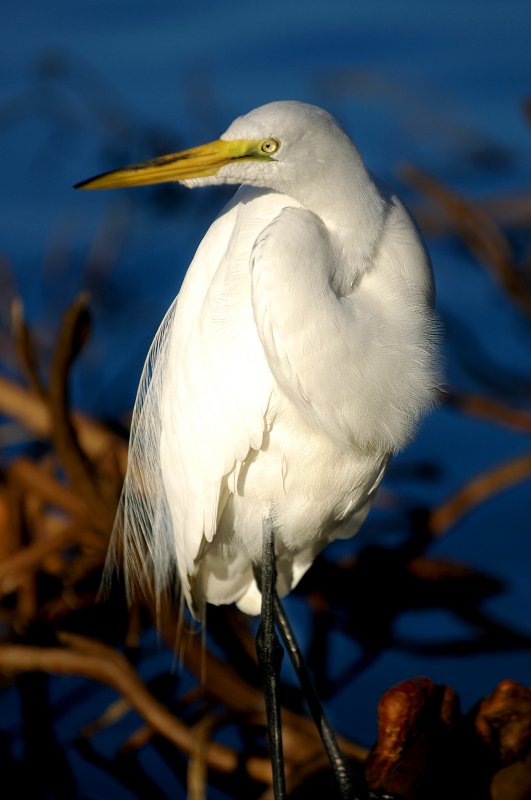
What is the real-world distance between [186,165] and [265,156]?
4.6 inches

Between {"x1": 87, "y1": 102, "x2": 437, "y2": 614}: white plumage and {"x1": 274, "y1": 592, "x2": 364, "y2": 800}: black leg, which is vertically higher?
{"x1": 87, "y1": 102, "x2": 437, "y2": 614}: white plumage

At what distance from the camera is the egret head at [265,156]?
166cm

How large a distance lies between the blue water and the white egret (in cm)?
101

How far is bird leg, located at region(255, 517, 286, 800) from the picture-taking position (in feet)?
6.95

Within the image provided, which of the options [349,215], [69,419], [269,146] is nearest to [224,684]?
[69,419]

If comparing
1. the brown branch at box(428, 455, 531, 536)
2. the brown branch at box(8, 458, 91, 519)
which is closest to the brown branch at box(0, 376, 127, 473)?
the brown branch at box(8, 458, 91, 519)

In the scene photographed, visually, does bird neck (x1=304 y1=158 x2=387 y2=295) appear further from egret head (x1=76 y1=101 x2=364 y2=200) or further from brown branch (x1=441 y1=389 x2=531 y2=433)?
brown branch (x1=441 y1=389 x2=531 y2=433)

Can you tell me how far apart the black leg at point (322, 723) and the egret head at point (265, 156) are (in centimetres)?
91

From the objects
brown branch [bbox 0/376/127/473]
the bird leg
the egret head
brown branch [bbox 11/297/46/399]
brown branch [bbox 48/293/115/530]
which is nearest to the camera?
the egret head

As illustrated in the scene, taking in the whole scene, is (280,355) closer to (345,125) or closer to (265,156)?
(265,156)

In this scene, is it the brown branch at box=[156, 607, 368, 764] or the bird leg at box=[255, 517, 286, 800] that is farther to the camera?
the brown branch at box=[156, 607, 368, 764]

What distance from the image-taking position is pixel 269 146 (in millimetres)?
1670

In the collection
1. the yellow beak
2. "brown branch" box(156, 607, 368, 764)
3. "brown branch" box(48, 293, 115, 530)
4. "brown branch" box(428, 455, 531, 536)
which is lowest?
"brown branch" box(156, 607, 368, 764)

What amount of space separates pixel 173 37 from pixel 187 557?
190 inches
